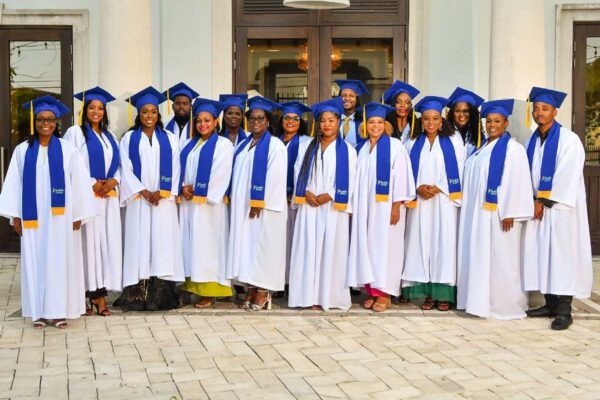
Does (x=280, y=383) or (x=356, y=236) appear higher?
(x=356, y=236)

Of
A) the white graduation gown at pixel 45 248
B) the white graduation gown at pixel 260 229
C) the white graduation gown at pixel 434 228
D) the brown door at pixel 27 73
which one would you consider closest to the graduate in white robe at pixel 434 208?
the white graduation gown at pixel 434 228

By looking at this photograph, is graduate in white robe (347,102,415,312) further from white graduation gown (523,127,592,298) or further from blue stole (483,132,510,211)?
white graduation gown (523,127,592,298)

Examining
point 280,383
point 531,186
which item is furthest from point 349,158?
point 280,383

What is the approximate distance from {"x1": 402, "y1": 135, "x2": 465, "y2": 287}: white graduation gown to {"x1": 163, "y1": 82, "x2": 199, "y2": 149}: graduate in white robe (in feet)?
8.01

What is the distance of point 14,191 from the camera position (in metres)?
7.73

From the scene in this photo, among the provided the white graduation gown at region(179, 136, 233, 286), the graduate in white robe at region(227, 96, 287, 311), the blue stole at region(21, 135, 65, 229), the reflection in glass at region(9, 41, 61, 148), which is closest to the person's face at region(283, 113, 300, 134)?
the graduate in white robe at region(227, 96, 287, 311)

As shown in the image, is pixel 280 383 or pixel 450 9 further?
pixel 450 9

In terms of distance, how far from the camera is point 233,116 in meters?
8.84

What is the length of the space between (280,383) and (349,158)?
303 centimetres

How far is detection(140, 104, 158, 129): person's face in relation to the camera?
847cm

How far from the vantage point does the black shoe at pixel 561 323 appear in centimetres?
782

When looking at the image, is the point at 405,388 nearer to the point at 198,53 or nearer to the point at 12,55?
the point at 198,53

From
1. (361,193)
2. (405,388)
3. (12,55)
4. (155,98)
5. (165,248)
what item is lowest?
(405,388)

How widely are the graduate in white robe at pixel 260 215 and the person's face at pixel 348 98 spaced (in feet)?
3.45
